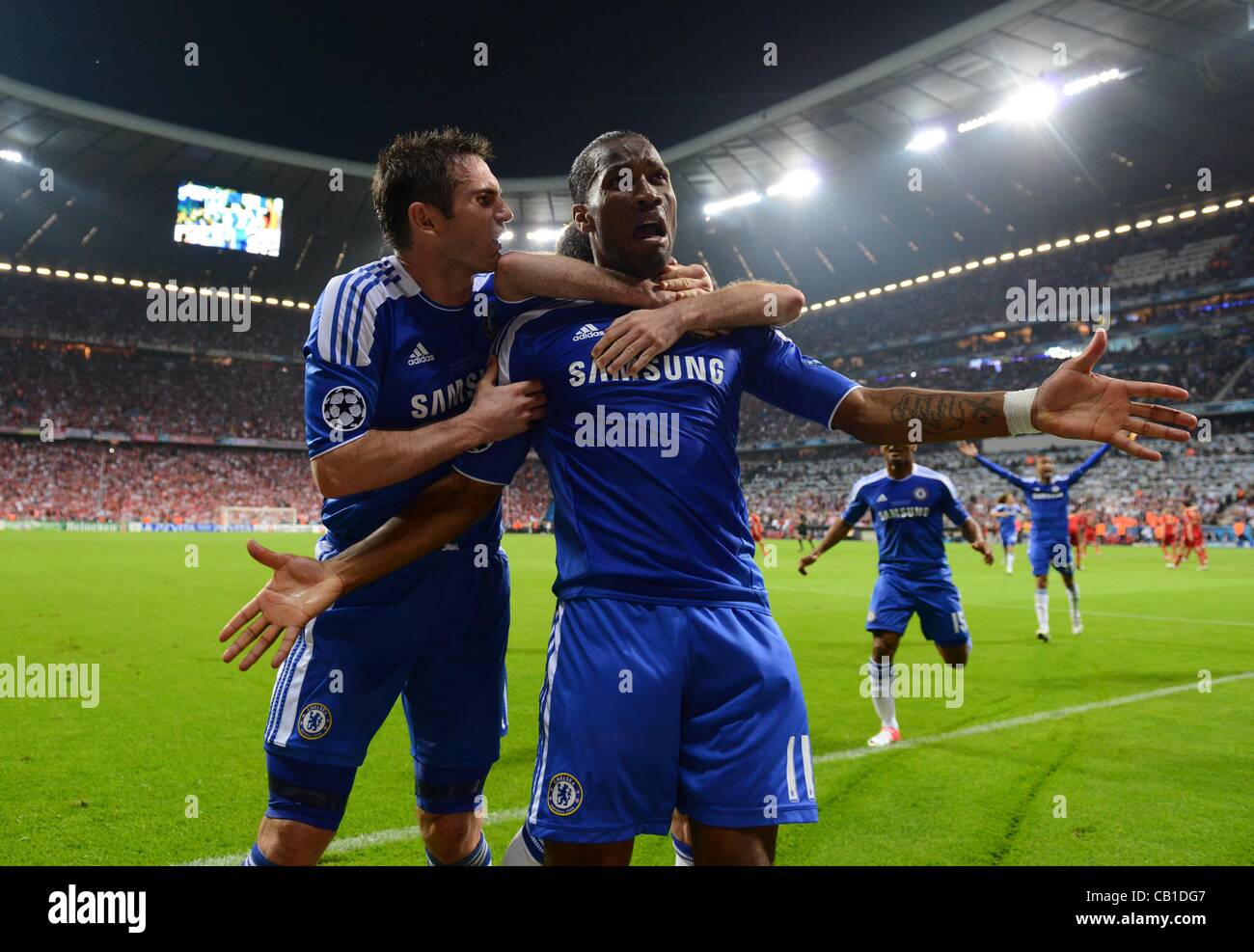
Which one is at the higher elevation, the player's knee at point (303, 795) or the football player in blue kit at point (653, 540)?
the football player in blue kit at point (653, 540)

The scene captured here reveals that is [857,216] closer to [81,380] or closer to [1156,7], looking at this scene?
[1156,7]

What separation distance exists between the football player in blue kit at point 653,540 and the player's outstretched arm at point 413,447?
8 cm

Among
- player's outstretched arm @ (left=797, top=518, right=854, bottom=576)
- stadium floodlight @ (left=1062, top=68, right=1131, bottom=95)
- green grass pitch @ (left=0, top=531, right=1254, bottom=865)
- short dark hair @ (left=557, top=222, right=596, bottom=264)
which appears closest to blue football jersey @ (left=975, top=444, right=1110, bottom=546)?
green grass pitch @ (left=0, top=531, right=1254, bottom=865)

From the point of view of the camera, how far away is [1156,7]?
25.4 m

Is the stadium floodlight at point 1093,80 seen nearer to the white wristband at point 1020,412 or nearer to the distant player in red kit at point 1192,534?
the distant player in red kit at point 1192,534

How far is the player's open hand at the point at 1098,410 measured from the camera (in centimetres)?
210

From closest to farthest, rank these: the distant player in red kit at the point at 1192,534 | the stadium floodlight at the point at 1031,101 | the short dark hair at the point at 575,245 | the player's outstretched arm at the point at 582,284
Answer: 1. the player's outstretched arm at the point at 582,284
2. the short dark hair at the point at 575,245
3. the distant player in red kit at the point at 1192,534
4. the stadium floodlight at the point at 1031,101

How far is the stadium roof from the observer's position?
28875 mm

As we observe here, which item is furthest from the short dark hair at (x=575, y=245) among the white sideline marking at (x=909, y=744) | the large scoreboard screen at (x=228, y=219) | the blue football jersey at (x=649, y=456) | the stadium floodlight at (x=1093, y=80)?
the large scoreboard screen at (x=228, y=219)

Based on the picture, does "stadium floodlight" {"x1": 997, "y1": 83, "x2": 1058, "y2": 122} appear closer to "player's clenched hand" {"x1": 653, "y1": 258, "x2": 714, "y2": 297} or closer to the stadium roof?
the stadium roof

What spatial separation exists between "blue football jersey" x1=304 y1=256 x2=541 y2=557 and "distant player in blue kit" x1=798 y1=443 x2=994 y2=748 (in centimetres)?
449

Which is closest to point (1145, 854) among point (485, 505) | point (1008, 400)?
point (1008, 400)

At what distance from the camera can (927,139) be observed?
3562cm
